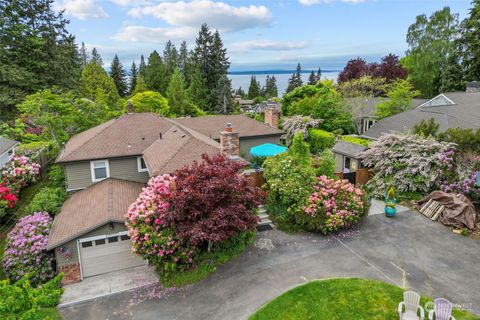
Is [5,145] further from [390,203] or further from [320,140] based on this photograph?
[390,203]

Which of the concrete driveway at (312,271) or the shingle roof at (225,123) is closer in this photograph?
the concrete driveway at (312,271)

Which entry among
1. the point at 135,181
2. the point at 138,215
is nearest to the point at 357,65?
the point at 135,181

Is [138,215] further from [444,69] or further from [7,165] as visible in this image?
[444,69]

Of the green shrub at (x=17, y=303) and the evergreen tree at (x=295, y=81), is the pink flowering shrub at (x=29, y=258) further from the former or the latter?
the evergreen tree at (x=295, y=81)

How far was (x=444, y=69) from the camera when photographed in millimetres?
39188

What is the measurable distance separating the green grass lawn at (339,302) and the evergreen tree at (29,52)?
30.5m

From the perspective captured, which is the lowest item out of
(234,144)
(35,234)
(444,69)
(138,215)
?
(35,234)

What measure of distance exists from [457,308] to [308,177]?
7617 mm

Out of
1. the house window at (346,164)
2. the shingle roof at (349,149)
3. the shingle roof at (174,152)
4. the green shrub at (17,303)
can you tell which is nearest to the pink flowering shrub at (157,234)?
the shingle roof at (174,152)

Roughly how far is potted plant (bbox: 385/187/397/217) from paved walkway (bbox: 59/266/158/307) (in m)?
11.5

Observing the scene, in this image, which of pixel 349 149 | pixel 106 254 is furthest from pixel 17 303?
pixel 349 149

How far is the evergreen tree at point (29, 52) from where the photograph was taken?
27562mm

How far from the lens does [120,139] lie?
683 inches

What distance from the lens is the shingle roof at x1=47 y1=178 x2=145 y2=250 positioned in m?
11.3
